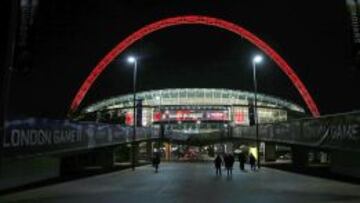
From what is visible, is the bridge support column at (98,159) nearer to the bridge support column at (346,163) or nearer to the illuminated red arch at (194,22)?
the bridge support column at (346,163)

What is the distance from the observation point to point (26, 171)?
2639cm

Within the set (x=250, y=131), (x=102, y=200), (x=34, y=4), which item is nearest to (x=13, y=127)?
(x=102, y=200)

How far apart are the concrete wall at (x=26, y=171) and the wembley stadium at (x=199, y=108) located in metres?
81.6

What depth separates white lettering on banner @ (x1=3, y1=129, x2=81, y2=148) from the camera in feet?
72.3

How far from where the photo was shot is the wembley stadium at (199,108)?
12912cm

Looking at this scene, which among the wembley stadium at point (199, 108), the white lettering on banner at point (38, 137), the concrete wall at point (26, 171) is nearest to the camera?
the white lettering on banner at point (38, 137)

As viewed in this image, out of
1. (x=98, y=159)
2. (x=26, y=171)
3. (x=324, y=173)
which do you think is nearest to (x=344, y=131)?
(x=324, y=173)

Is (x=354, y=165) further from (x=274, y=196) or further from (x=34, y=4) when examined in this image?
(x=34, y=4)

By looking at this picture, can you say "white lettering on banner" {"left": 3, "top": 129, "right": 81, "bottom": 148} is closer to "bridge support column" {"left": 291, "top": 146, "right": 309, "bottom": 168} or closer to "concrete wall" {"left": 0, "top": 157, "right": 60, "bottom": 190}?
"concrete wall" {"left": 0, "top": 157, "right": 60, "bottom": 190}

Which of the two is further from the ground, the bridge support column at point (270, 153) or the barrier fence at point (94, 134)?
the barrier fence at point (94, 134)

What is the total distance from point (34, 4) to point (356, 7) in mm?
8070

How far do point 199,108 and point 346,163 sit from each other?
9579 cm

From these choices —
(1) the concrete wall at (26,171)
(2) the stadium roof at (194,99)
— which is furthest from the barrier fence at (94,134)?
(2) the stadium roof at (194,99)

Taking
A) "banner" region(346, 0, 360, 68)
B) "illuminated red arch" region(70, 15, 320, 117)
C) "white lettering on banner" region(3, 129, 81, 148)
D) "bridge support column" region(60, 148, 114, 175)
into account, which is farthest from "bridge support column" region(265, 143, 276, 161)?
"banner" region(346, 0, 360, 68)
